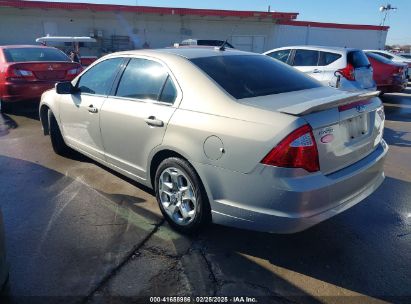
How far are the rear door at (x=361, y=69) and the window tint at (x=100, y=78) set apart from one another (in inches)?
232

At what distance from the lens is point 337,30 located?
28.2 m

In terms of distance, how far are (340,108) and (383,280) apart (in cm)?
130

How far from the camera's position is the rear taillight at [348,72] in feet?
26.2

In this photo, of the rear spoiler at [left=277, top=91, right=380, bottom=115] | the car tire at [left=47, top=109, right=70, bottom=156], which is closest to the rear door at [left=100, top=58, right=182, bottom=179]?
the rear spoiler at [left=277, top=91, right=380, bottom=115]

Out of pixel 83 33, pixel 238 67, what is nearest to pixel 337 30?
pixel 83 33

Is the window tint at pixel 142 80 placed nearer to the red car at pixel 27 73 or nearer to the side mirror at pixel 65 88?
the side mirror at pixel 65 88

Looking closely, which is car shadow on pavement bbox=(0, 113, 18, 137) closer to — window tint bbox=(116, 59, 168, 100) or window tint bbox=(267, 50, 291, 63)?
window tint bbox=(116, 59, 168, 100)

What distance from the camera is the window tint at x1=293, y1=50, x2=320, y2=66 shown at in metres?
8.76

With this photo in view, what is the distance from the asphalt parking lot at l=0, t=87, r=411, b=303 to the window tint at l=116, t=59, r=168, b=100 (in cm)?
117

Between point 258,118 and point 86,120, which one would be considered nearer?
point 258,118

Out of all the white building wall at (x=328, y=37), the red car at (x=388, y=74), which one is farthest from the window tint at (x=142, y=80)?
the white building wall at (x=328, y=37)

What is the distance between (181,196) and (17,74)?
5975mm

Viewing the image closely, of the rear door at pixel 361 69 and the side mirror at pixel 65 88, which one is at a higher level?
the side mirror at pixel 65 88

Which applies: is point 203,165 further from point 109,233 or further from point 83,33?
point 83,33
